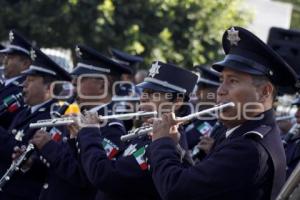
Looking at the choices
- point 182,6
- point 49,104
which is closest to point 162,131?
point 49,104

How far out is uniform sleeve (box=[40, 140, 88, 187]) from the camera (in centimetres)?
570

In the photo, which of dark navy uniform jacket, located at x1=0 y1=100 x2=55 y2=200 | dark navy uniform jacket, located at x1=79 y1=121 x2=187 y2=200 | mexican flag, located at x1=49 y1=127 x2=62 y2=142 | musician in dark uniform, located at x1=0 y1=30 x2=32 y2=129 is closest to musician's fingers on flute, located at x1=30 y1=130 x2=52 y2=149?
mexican flag, located at x1=49 y1=127 x2=62 y2=142

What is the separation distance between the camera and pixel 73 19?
17359 millimetres

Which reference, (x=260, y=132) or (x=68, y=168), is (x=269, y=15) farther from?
(x=260, y=132)

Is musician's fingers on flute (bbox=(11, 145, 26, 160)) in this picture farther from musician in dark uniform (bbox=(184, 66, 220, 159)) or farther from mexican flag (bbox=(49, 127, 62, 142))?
musician in dark uniform (bbox=(184, 66, 220, 159))

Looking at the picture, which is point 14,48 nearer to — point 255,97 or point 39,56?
point 39,56

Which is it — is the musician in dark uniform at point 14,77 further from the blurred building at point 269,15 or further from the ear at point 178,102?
the blurred building at point 269,15

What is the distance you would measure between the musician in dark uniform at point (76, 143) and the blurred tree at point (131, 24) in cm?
1050

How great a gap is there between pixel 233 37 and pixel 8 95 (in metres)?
4.15

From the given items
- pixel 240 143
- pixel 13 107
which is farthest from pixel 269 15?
pixel 240 143

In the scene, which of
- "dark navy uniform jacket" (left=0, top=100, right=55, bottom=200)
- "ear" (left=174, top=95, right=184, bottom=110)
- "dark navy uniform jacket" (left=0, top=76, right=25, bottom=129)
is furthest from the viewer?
"dark navy uniform jacket" (left=0, top=76, right=25, bottom=129)

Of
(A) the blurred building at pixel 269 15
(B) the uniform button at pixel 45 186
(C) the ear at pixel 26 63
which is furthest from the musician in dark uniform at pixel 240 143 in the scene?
(A) the blurred building at pixel 269 15

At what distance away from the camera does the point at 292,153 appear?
7.16m

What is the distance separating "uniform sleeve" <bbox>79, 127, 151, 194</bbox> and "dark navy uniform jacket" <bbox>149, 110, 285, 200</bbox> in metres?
0.98
